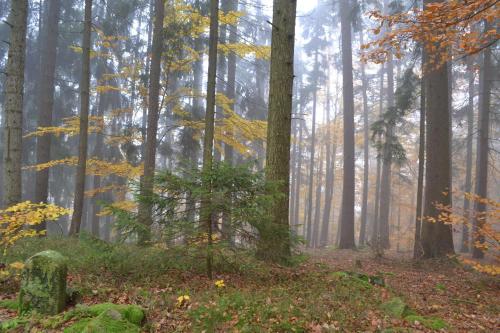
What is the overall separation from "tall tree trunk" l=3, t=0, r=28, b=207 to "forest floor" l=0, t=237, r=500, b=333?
148 centimetres

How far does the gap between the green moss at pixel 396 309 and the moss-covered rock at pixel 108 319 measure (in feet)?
11.8

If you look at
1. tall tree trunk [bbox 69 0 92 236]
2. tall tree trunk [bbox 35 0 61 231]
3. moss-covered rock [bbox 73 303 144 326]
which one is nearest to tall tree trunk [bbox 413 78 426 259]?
moss-covered rock [bbox 73 303 144 326]

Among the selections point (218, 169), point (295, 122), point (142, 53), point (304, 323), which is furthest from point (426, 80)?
point (295, 122)

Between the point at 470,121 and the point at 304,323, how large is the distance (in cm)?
2207

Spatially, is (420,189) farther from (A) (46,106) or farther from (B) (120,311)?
(A) (46,106)

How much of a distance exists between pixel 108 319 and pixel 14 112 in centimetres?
575

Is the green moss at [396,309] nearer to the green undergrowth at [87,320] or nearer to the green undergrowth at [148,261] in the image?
the green undergrowth at [148,261]

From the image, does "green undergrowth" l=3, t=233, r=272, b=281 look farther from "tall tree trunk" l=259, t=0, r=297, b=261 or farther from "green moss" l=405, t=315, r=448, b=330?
"green moss" l=405, t=315, r=448, b=330

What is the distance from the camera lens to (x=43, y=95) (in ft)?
51.1

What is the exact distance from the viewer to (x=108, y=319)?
4160 mm

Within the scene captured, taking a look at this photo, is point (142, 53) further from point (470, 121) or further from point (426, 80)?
point (470, 121)

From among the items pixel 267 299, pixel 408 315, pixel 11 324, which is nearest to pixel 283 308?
pixel 267 299

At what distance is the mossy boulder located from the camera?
4688mm

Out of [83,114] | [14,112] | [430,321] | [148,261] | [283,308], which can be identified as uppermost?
[83,114]
